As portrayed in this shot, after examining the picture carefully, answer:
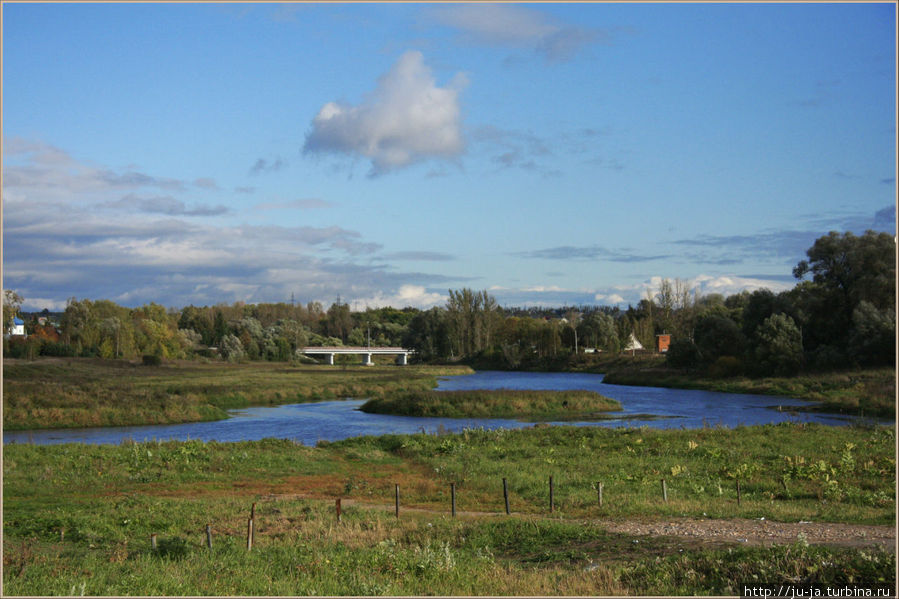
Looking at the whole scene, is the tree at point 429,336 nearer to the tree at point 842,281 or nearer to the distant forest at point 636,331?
the distant forest at point 636,331

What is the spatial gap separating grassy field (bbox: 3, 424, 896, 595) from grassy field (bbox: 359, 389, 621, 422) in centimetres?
1790

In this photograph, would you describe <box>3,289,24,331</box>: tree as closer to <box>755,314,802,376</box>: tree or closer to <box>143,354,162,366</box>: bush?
<box>143,354,162,366</box>: bush

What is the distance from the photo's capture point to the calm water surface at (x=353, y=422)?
1784 inches

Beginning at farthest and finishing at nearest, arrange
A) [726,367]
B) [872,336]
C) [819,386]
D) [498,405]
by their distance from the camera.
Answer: [726,367]
[872,336]
[819,386]
[498,405]

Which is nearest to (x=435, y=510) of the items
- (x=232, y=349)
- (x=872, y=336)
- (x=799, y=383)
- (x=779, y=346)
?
(x=799, y=383)

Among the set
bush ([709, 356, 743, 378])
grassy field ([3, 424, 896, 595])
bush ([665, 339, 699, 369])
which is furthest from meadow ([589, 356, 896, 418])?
grassy field ([3, 424, 896, 595])

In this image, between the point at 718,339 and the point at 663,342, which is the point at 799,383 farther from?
the point at 663,342

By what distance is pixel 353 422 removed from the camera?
176 ft

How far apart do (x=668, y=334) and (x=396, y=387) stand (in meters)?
77.8

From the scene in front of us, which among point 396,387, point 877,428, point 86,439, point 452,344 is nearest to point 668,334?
point 452,344

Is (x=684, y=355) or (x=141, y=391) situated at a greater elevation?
(x=684, y=355)

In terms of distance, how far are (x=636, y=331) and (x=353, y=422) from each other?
104195 millimetres

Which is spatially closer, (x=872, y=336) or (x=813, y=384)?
(x=872, y=336)

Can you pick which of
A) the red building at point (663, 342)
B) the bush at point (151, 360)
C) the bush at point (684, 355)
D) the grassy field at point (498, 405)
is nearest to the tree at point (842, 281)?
the bush at point (684, 355)
